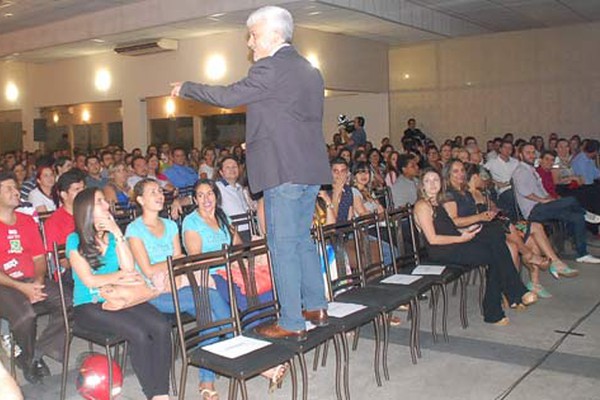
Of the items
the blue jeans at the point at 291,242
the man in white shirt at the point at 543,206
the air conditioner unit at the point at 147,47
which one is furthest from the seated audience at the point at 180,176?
the blue jeans at the point at 291,242

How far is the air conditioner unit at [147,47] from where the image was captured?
420 inches

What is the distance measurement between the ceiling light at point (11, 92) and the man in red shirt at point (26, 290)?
37.4 ft

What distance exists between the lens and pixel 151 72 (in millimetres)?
11500

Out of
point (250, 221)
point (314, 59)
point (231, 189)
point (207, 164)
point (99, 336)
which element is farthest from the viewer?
point (314, 59)

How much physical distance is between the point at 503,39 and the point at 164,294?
436 inches

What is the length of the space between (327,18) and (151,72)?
368 cm

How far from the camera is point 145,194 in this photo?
3662mm

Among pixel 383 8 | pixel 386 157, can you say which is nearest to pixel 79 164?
pixel 386 157

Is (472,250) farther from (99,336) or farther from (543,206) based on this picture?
(99,336)

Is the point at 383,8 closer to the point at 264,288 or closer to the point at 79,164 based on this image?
the point at 79,164

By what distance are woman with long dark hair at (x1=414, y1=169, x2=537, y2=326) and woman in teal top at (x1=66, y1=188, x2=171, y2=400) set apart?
88.1 inches

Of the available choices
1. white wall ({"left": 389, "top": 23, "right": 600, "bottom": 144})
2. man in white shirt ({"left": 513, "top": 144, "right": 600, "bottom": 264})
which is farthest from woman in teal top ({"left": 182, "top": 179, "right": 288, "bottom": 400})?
white wall ({"left": 389, "top": 23, "right": 600, "bottom": 144})

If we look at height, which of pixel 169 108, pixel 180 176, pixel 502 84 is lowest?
pixel 180 176

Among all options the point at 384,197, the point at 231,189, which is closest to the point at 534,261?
the point at 384,197
